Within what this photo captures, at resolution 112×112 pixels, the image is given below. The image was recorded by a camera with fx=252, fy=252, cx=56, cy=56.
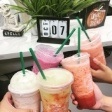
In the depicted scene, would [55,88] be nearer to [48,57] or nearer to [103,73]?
[48,57]

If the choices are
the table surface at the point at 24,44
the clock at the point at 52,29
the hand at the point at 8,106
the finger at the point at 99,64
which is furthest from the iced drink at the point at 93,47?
the hand at the point at 8,106

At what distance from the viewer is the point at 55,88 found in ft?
2.85

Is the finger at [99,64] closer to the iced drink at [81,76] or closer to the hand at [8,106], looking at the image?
the iced drink at [81,76]

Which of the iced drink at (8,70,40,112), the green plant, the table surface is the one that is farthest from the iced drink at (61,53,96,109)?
the green plant

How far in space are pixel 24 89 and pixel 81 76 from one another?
224 millimetres

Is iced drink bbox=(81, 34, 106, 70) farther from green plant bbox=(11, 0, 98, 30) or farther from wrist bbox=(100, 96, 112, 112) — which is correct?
green plant bbox=(11, 0, 98, 30)

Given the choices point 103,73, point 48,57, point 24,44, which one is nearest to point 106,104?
point 103,73

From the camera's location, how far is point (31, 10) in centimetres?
137

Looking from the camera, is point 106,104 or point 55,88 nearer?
point 55,88

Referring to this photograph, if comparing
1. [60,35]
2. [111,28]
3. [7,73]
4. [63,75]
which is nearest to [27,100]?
[63,75]

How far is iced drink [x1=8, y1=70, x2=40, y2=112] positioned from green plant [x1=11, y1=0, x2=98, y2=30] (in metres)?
0.51

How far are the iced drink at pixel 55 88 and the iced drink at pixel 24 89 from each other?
0.03 meters

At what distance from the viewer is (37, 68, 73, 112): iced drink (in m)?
0.88

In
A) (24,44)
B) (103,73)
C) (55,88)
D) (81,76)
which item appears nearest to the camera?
(55,88)
